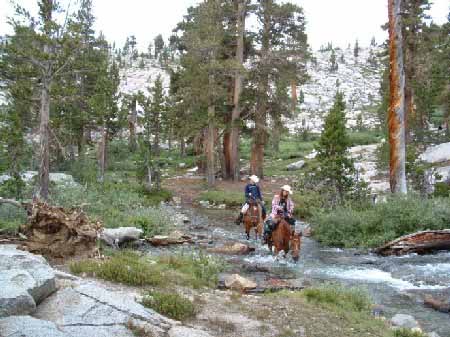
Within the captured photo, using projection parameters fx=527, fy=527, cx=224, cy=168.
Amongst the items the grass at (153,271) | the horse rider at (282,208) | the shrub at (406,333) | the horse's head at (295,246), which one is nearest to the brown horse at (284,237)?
the horse's head at (295,246)

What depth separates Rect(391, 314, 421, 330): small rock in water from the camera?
8367mm

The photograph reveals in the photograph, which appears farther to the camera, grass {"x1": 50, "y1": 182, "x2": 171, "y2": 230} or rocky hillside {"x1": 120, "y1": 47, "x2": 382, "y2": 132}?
rocky hillside {"x1": 120, "y1": 47, "x2": 382, "y2": 132}

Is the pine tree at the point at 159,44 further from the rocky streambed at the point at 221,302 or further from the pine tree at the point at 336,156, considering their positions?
the rocky streambed at the point at 221,302

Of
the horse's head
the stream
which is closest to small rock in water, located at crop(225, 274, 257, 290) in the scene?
the stream

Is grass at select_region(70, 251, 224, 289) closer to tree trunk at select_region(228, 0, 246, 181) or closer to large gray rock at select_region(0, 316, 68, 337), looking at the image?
large gray rock at select_region(0, 316, 68, 337)

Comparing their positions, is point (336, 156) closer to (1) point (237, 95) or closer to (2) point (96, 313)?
(1) point (237, 95)

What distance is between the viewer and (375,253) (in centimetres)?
1584

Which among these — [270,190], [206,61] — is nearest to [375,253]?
[270,190]

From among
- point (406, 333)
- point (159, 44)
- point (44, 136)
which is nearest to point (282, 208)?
point (406, 333)

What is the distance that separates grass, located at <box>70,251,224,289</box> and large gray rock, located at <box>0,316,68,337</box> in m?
2.66

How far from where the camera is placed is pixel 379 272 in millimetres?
12930

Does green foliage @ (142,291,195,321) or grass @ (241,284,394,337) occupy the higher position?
green foliage @ (142,291,195,321)

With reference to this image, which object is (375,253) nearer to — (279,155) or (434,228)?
(434,228)

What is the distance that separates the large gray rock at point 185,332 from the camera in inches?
244
